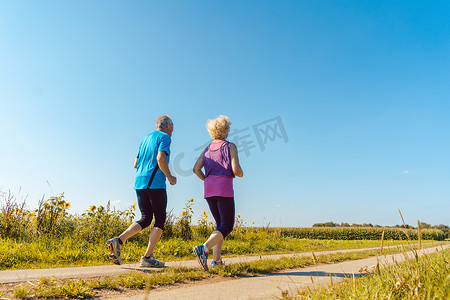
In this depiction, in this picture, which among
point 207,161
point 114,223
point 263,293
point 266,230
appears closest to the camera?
point 263,293

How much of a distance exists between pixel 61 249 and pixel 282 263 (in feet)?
12.6

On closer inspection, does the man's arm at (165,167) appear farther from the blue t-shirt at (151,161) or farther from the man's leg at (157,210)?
the man's leg at (157,210)

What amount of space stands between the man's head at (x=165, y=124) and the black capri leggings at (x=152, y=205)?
0.97 meters

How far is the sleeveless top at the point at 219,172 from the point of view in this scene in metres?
4.61

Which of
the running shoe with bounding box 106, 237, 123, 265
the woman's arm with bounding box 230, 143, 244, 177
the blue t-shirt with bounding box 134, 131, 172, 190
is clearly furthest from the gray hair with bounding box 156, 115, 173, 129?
the running shoe with bounding box 106, 237, 123, 265

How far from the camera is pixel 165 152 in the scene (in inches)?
190

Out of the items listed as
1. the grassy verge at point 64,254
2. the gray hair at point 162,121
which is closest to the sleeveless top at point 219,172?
the gray hair at point 162,121

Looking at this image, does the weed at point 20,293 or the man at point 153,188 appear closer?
the weed at point 20,293

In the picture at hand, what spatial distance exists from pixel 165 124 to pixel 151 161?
0.66 m

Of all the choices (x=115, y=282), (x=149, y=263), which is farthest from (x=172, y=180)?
(x=115, y=282)

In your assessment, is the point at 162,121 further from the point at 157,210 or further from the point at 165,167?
the point at 157,210

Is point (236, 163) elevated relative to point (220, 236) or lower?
elevated

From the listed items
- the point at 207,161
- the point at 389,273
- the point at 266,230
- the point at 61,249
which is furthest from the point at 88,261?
the point at 266,230

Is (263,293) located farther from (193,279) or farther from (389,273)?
(389,273)
